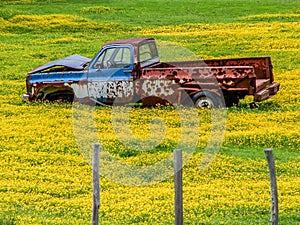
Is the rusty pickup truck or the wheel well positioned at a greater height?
the rusty pickup truck

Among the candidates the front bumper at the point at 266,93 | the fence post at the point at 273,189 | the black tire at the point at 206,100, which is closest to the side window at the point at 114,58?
the black tire at the point at 206,100

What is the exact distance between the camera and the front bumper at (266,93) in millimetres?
24609

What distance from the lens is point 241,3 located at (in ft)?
172

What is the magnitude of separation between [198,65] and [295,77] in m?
5.80

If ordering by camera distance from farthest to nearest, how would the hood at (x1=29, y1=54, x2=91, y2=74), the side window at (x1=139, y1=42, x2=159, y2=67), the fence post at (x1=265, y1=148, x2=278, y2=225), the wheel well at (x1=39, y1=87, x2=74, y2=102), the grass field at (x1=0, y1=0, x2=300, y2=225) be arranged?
Answer: the hood at (x1=29, y1=54, x2=91, y2=74)
the wheel well at (x1=39, y1=87, x2=74, y2=102)
the side window at (x1=139, y1=42, x2=159, y2=67)
the grass field at (x1=0, y1=0, x2=300, y2=225)
the fence post at (x1=265, y1=148, x2=278, y2=225)

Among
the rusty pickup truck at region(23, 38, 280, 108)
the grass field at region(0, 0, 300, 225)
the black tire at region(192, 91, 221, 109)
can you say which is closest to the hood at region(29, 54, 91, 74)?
the rusty pickup truck at region(23, 38, 280, 108)

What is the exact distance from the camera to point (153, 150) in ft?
68.9

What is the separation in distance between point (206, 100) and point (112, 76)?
301 cm

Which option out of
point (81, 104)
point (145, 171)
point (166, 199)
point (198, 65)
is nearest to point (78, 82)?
point (81, 104)

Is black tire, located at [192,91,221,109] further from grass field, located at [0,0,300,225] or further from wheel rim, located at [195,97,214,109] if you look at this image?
grass field, located at [0,0,300,225]

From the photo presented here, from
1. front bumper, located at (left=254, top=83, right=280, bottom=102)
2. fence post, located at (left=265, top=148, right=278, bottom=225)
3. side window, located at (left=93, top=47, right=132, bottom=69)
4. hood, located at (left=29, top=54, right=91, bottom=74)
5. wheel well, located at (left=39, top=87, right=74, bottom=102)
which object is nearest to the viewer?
fence post, located at (left=265, top=148, right=278, bottom=225)

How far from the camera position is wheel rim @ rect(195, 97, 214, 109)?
24.8m

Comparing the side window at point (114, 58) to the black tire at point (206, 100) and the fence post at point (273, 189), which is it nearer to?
the black tire at point (206, 100)

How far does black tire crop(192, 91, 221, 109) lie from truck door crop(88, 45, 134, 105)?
6.64 ft
